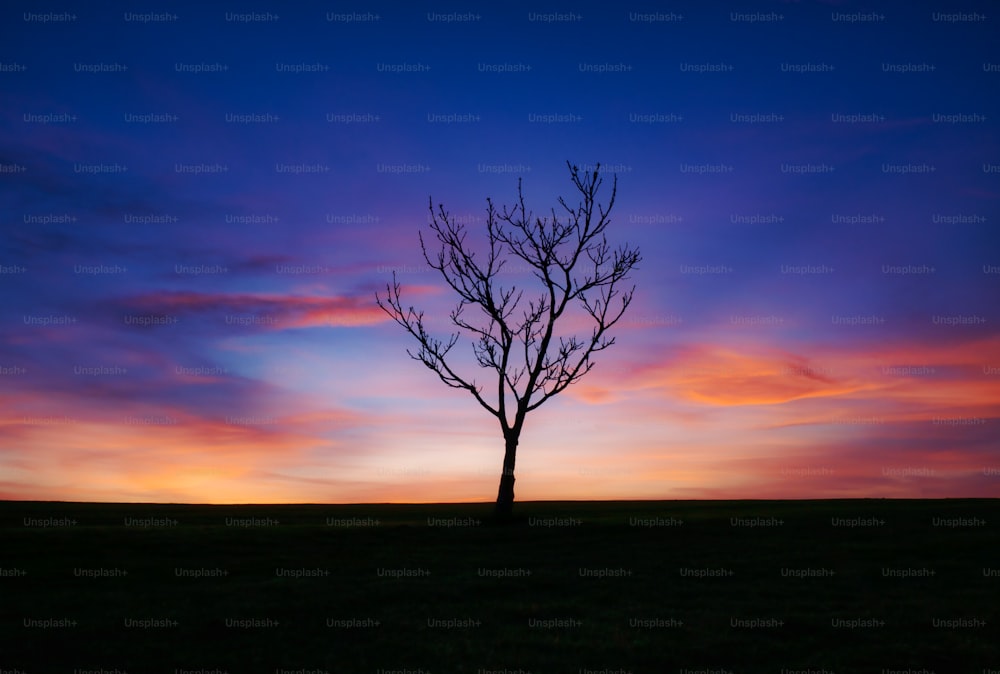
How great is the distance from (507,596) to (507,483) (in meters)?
18.1

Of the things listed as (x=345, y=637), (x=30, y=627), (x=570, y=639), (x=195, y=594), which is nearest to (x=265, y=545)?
(x=195, y=594)

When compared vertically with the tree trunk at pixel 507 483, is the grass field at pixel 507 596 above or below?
below

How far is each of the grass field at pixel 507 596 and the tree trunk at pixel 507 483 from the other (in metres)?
2.82

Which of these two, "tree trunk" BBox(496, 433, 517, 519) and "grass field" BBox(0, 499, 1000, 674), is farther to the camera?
"tree trunk" BBox(496, 433, 517, 519)

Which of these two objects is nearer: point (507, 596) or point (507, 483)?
point (507, 596)

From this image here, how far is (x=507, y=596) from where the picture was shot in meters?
22.3

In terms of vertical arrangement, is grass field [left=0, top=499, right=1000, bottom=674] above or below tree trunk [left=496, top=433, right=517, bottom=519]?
below

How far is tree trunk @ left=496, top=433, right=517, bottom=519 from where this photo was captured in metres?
39.9

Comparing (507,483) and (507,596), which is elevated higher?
(507,483)

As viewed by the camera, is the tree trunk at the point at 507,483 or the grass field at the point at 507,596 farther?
the tree trunk at the point at 507,483

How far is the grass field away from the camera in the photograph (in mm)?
15812

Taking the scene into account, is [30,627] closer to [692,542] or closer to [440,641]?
[440,641]

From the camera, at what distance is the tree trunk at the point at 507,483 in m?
39.9

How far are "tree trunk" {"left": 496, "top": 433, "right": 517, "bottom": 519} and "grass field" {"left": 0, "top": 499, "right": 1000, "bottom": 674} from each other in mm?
2820
